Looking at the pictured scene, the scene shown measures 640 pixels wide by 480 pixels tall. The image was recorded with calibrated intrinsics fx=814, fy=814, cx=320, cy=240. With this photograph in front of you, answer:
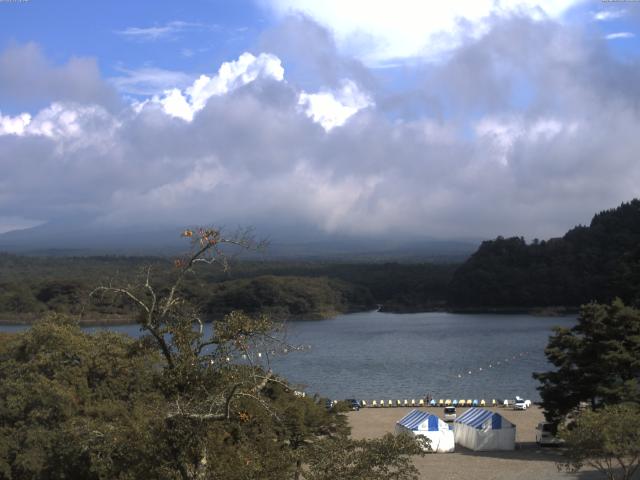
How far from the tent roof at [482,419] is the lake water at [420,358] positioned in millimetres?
4106

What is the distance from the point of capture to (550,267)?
71.4 metres

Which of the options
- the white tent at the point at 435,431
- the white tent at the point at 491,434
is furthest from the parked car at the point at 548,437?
the white tent at the point at 435,431

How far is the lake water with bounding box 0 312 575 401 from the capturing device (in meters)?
32.3

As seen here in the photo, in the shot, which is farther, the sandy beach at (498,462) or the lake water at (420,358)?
the lake water at (420,358)

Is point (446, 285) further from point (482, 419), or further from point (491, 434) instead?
point (491, 434)

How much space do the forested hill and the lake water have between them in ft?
18.6

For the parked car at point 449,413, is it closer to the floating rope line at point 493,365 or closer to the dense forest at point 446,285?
the floating rope line at point 493,365

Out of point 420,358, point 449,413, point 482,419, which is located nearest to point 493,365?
point 420,358

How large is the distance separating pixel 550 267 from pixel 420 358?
33.4 metres

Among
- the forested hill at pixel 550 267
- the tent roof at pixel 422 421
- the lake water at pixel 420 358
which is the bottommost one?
the lake water at pixel 420 358

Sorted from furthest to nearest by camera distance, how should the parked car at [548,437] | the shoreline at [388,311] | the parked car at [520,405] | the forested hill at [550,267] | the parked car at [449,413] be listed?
the forested hill at [550,267] → the shoreline at [388,311] → the parked car at [520,405] → the parked car at [449,413] → the parked car at [548,437]

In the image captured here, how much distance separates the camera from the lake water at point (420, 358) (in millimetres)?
32344

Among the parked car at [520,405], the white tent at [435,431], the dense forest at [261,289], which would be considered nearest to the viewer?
the white tent at [435,431]

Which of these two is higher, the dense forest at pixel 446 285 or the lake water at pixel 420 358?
the dense forest at pixel 446 285
